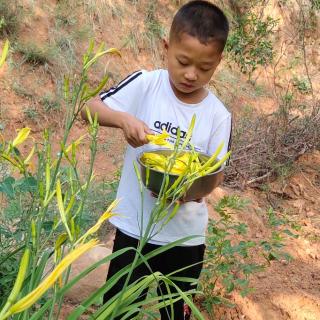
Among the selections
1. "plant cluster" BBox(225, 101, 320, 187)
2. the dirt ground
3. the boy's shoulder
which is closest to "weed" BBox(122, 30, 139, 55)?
the dirt ground

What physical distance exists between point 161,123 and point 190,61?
0.68 ft

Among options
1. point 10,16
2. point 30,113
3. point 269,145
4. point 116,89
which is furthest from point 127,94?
point 10,16

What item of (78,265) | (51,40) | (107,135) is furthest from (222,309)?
(51,40)

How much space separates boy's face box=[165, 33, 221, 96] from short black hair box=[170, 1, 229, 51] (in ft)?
0.05

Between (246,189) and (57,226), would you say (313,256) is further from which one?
(57,226)

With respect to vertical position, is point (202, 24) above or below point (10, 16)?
below

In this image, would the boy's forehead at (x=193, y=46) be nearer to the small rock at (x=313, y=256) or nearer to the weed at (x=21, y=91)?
the small rock at (x=313, y=256)

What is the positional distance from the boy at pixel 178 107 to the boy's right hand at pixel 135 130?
0.12 m

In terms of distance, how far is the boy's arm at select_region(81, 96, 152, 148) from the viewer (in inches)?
53.6

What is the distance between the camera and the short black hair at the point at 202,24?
154cm

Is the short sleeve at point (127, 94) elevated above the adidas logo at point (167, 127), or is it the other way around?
the short sleeve at point (127, 94)

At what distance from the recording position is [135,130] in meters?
1.37

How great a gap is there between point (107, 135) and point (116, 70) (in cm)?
96

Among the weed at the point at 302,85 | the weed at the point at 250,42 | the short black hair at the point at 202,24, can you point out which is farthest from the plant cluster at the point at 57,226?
the weed at the point at 302,85
